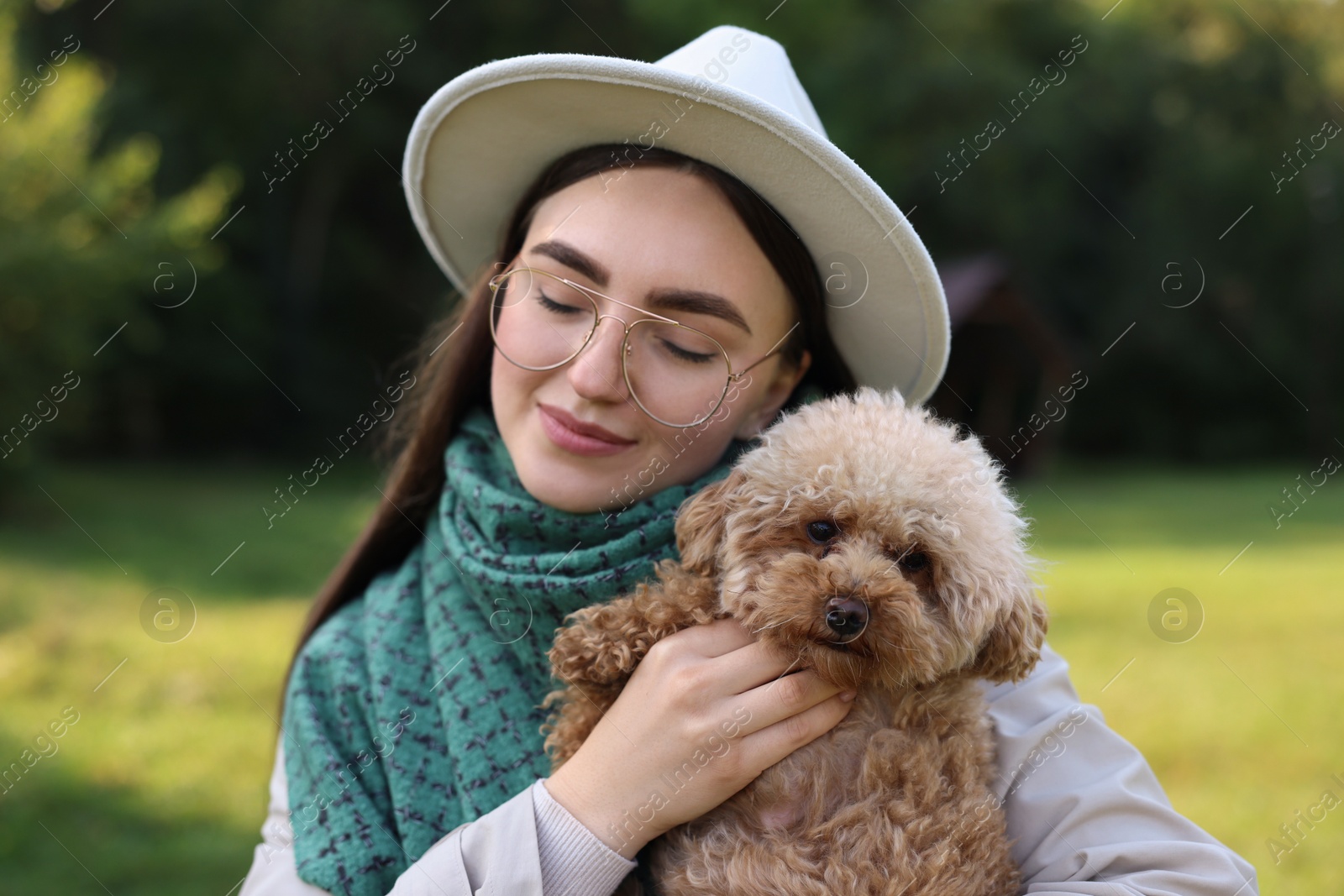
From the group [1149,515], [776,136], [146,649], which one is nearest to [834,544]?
[776,136]

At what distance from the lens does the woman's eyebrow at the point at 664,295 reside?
2078mm

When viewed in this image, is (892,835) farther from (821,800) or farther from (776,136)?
(776,136)

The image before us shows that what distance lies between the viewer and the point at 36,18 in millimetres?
21938

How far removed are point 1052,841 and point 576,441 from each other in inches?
47.9

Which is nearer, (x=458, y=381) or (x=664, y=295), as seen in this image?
(x=664, y=295)

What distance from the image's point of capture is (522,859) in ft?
5.74

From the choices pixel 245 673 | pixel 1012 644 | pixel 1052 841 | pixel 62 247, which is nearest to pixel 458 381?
pixel 1012 644

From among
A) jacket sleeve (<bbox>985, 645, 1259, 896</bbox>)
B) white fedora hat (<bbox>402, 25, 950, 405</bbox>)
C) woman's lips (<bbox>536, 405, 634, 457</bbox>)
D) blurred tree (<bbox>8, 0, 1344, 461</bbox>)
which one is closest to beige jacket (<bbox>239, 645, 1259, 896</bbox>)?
jacket sleeve (<bbox>985, 645, 1259, 896</bbox>)

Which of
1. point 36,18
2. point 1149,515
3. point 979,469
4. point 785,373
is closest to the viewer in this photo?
point 979,469

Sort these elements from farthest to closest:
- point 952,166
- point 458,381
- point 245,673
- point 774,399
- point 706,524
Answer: point 952,166 < point 245,673 < point 458,381 < point 774,399 < point 706,524

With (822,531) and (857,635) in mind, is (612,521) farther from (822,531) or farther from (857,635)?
(857,635)

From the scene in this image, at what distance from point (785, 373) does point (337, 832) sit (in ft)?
4.66

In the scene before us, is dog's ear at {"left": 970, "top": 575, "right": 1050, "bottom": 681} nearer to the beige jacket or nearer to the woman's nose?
the beige jacket

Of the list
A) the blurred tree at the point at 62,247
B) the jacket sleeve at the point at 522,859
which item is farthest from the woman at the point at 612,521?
the blurred tree at the point at 62,247
